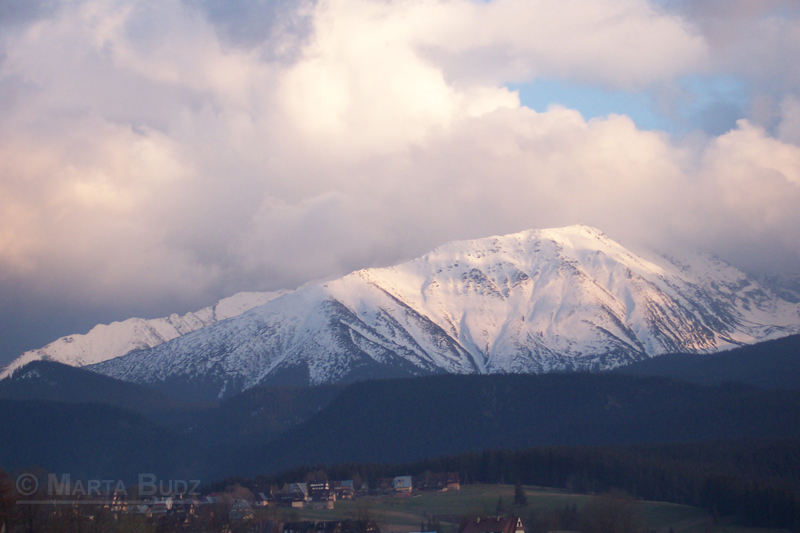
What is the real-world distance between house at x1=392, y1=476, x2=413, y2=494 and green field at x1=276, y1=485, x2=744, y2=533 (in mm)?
5842

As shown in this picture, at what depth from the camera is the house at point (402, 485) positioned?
7073 inches

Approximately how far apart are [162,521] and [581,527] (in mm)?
57719

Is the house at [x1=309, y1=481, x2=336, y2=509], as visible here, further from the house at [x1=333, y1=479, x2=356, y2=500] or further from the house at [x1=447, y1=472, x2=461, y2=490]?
the house at [x1=447, y1=472, x2=461, y2=490]

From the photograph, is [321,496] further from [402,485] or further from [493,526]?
[493,526]

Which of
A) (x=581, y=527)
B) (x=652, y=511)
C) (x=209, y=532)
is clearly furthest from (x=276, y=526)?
(x=652, y=511)

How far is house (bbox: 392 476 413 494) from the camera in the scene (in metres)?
180

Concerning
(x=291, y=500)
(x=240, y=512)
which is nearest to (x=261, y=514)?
(x=240, y=512)

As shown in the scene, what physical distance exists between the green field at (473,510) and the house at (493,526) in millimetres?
6563

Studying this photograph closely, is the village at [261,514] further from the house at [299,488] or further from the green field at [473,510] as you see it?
the green field at [473,510]

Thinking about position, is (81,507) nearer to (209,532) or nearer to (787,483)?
(209,532)

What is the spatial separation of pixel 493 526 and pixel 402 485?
6491 cm

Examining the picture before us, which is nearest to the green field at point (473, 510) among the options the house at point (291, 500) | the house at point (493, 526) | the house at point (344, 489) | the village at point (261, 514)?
the village at point (261, 514)

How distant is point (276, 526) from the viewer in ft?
422

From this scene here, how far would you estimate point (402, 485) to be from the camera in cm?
18375
